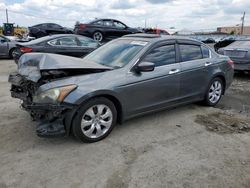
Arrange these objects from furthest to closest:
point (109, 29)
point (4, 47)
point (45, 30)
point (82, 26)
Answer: point (45, 30)
point (109, 29)
point (82, 26)
point (4, 47)

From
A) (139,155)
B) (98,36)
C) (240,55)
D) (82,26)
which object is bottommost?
(139,155)

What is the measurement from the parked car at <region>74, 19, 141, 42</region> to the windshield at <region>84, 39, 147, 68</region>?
10.6 metres

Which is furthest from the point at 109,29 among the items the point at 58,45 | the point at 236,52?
the point at 236,52

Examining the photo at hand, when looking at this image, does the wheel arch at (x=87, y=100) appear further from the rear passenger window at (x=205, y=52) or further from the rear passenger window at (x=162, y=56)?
the rear passenger window at (x=205, y=52)

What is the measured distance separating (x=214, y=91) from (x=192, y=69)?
102cm

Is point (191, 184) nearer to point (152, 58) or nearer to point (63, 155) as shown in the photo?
point (63, 155)

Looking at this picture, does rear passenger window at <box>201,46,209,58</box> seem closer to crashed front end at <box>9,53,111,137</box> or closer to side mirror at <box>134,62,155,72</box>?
side mirror at <box>134,62,155,72</box>

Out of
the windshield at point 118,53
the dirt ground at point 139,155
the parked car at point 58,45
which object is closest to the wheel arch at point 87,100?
the dirt ground at point 139,155

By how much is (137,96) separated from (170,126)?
0.86 m

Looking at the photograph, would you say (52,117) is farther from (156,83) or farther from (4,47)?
(4,47)

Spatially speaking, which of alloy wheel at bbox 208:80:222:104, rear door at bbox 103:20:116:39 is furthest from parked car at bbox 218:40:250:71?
rear door at bbox 103:20:116:39

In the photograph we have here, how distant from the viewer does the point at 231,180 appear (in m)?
3.26

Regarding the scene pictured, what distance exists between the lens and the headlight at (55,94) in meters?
3.80

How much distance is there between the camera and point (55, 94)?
3824 mm
